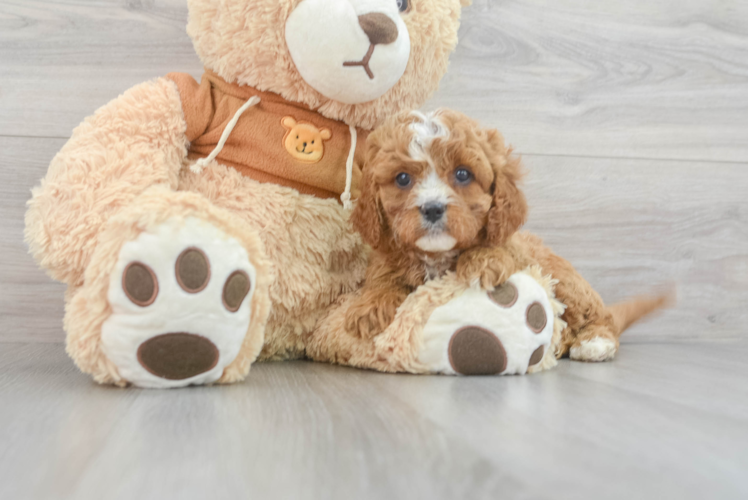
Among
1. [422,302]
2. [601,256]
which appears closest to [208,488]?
[422,302]

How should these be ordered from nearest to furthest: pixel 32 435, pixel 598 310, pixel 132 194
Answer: pixel 32 435 < pixel 132 194 < pixel 598 310

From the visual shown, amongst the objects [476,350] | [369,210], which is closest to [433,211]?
[369,210]

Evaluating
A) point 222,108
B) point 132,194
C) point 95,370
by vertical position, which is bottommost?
point 95,370

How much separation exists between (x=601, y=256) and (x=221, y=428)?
114 centimetres

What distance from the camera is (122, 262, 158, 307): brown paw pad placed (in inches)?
28.5

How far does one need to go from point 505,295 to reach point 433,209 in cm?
18

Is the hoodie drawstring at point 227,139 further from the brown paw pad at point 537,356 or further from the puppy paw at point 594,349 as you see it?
the puppy paw at point 594,349

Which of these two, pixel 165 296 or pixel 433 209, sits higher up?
A: pixel 433 209

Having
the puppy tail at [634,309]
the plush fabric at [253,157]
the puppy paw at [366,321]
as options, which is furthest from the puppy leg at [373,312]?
the puppy tail at [634,309]

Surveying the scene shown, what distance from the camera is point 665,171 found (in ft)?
4.95

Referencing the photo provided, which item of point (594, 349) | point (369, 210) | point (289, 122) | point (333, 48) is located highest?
point (333, 48)

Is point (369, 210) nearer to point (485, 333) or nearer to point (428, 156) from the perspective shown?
point (428, 156)

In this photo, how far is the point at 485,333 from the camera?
2.90 ft

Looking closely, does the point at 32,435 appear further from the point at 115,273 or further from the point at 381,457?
the point at 381,457
